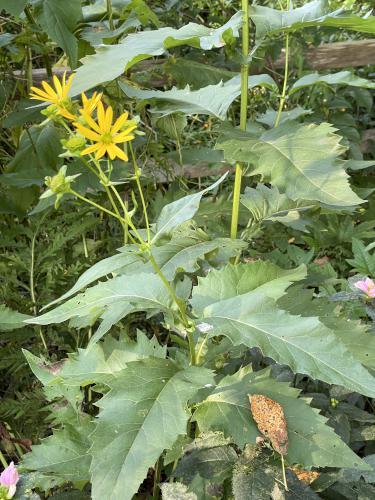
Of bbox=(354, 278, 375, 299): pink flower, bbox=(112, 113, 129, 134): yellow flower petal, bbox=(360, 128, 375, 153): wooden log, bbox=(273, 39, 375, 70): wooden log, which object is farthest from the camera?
bbox=(360, 128, 375, 153): wooden log

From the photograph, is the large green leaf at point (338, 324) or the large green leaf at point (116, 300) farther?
the large green leaf at point (338, 324)

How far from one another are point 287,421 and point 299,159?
41 cm

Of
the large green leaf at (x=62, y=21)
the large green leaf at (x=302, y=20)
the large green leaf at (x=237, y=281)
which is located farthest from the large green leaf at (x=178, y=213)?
the large green leaf at (x=62, y=21)

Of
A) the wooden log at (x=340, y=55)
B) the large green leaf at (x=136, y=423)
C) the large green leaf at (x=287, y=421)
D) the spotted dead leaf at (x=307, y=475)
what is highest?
the large green leaf at (x=136, y=423)

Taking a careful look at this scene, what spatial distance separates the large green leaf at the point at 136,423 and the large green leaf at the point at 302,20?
0.59m

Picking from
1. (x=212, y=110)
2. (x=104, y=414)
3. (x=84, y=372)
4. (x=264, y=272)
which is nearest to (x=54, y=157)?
(x=212, y=110)

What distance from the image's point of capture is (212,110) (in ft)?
3.39

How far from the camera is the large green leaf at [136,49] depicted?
2.74 ft

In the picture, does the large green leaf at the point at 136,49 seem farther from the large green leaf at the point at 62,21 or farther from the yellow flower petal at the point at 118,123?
the large green leaf at the point at 62,21

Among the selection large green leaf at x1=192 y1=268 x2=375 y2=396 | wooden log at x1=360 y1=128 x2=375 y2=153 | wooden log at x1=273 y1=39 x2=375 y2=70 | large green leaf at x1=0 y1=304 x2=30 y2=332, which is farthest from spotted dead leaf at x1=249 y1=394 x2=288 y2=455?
wooden log at x1=360 y1=128 x2=375 y2=153

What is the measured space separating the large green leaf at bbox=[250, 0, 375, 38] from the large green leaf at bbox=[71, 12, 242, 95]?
0.05m

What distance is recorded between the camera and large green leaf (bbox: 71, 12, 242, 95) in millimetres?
836

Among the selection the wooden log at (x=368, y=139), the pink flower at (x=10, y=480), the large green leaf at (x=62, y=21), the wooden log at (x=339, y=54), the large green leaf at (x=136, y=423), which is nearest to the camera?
the large green leaf at (x=136, y=423)

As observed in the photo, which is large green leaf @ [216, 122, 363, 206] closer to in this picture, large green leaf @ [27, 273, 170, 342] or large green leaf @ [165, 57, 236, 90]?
large green leaf @ [27, 273, 170, 342]
